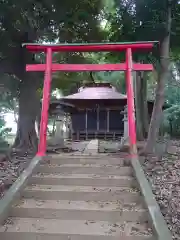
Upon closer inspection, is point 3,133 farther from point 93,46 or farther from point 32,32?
point 93,46

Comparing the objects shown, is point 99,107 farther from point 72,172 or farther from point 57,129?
point 72,172

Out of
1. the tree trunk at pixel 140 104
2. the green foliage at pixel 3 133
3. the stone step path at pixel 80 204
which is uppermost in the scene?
the tree trunk at pixel 140 104

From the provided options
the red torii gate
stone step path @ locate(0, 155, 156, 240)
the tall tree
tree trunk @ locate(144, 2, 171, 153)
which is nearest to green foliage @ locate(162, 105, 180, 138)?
the tall tree

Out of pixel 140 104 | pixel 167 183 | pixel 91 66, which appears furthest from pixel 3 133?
pixel 167 183

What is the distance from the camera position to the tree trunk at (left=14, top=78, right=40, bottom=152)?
9977 millimetres

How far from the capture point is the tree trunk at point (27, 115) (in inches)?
393

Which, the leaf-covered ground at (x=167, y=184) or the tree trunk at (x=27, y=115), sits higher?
the tree trunk at (x=27, y=115)

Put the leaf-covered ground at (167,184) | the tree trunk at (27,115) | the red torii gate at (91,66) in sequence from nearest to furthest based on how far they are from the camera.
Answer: the leaf-covered ground at (167,184)
the red torii gate at (91,66)
the tree trunk at (27,115)

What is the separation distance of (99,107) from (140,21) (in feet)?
29.4

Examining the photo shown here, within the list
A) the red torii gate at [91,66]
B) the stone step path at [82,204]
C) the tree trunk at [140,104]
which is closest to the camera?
the stone step path at [82,204]

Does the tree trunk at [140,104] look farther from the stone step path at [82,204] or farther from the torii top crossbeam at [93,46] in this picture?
the stone step path at [82,204]

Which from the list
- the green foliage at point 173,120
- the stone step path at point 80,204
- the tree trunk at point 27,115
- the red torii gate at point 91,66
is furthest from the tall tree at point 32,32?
the green foliage at point 173,120

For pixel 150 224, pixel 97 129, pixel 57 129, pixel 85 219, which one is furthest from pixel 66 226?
pixel 97 129

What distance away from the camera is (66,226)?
14.5ft
